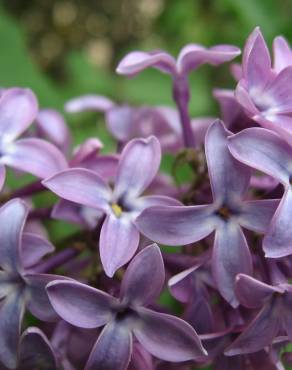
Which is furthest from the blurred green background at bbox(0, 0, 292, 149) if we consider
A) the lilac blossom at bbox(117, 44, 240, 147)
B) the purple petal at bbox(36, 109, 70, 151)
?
the lilac blossom at bbox(117, 44, 240, 147)

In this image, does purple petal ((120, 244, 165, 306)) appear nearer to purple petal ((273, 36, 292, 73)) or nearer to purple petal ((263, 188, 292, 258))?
purple petal ((263, 188, 292, 258))

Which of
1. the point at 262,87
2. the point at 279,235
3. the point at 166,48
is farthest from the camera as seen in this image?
the point at 166,48

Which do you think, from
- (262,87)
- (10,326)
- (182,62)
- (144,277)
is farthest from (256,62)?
(10,326)

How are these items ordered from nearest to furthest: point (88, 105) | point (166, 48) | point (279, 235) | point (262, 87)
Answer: point (279, 235) < point (262, 87) < point (88, 105) < point (166, 48)

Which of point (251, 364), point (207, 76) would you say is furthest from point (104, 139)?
point (251, 364)

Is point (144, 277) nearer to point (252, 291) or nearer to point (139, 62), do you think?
point (252, 291)

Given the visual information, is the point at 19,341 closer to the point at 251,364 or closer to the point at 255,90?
the point at 251,364

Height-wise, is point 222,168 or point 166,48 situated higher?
point 222,168
